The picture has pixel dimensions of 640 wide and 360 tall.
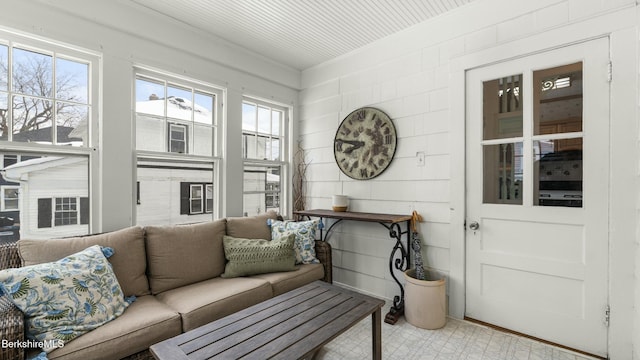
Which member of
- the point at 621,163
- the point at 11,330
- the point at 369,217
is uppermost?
the point at 621,163

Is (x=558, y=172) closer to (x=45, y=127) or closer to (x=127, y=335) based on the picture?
(x=127, y=335)

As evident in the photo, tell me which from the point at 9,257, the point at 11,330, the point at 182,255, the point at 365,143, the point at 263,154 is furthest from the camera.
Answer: the point at 263,154

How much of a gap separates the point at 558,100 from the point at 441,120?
0.82m

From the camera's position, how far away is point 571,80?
2.05 metres

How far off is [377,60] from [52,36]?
2.76 meters

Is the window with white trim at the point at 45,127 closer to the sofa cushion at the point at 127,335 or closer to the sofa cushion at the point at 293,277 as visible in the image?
the sofa cushion at the point at 127,335

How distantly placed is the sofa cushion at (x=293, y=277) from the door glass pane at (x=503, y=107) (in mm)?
1927

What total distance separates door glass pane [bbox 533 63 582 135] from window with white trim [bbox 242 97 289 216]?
2682 mm

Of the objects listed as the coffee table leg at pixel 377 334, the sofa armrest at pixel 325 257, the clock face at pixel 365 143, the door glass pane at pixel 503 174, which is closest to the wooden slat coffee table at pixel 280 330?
the coffee table leg at pixel 377 334

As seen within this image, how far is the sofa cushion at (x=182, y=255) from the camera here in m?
2.20

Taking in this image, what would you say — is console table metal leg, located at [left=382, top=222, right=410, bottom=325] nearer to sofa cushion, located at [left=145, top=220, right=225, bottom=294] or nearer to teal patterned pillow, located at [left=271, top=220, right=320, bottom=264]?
teal patterned pillow, located at [left=271, top=220, right=320, bottom=264]

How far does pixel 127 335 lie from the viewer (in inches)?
60.9

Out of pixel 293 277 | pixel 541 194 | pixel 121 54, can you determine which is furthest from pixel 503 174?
pixel 121 54

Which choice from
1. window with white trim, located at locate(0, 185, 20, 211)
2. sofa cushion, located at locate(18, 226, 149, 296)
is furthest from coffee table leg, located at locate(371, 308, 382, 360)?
window with white trim, located at locate(0, 185, 20, 211)
